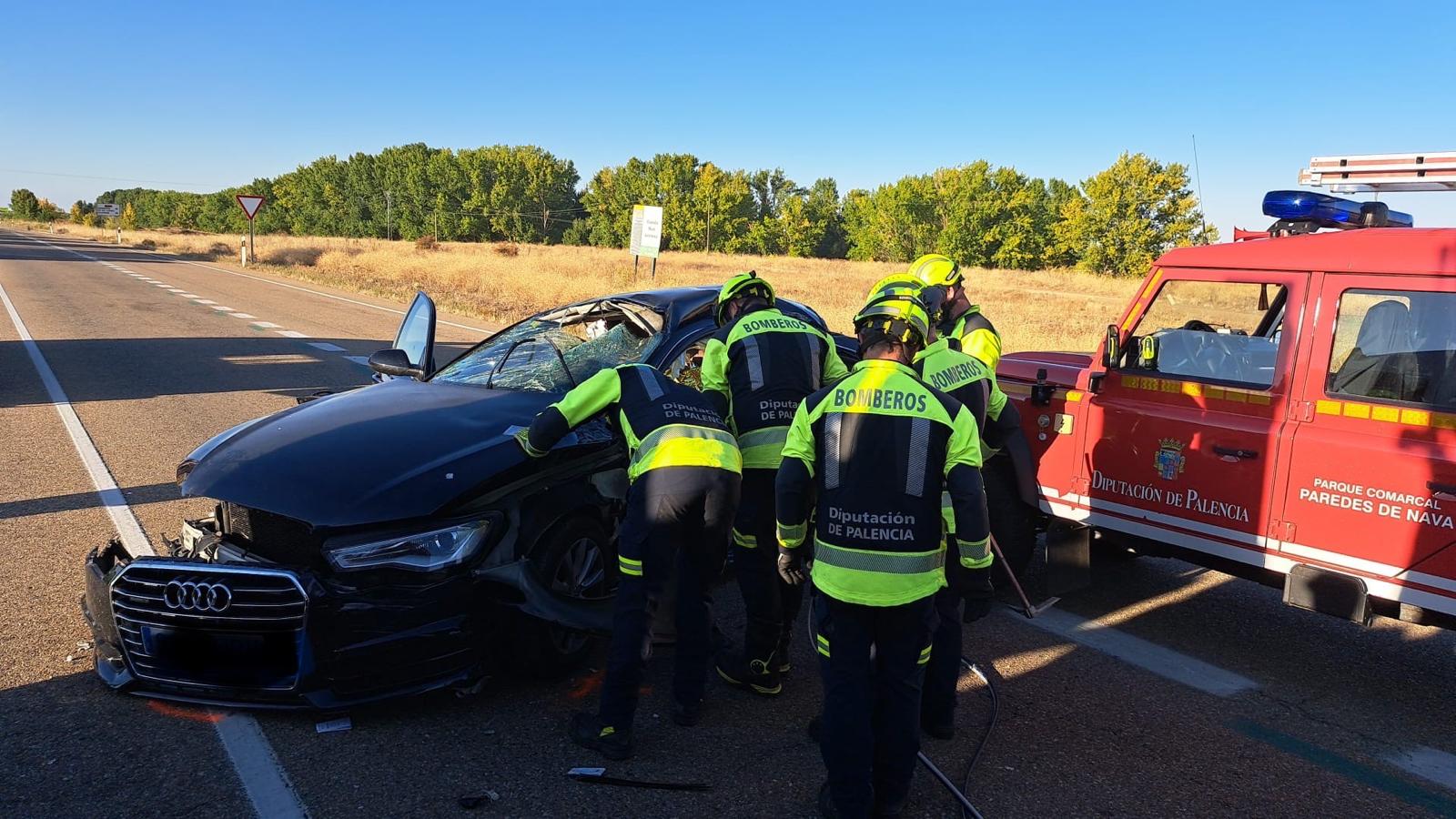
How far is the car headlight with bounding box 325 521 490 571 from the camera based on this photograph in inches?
130

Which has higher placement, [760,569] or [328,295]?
[328,295]

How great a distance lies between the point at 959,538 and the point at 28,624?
424cm

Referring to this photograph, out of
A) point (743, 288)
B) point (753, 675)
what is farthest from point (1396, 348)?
point (753, 675)

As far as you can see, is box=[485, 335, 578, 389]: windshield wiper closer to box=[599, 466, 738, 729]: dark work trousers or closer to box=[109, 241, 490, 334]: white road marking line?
Result: box=[599, 466, 738, 729]: dark work trousers

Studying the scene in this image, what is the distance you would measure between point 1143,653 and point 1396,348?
5.92 ft

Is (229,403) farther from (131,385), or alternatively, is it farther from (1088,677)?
(1088,677)

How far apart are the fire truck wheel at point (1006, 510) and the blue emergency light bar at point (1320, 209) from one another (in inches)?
74.9

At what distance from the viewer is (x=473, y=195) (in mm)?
97938

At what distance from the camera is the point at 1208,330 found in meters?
4.88

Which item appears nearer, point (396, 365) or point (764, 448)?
point (764, 448)

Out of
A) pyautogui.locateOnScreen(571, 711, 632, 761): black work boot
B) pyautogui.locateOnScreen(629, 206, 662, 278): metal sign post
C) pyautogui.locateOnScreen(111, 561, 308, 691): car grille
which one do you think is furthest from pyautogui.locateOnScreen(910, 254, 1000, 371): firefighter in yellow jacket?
pyautogui.locateOnScreen(629, 206, 662, 278): metal sign post

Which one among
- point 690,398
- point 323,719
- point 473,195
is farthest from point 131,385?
point 473,195

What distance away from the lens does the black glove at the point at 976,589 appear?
9.84 ft

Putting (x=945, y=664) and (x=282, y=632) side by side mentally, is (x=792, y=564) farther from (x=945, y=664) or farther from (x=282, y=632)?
(x=282, y=632)
